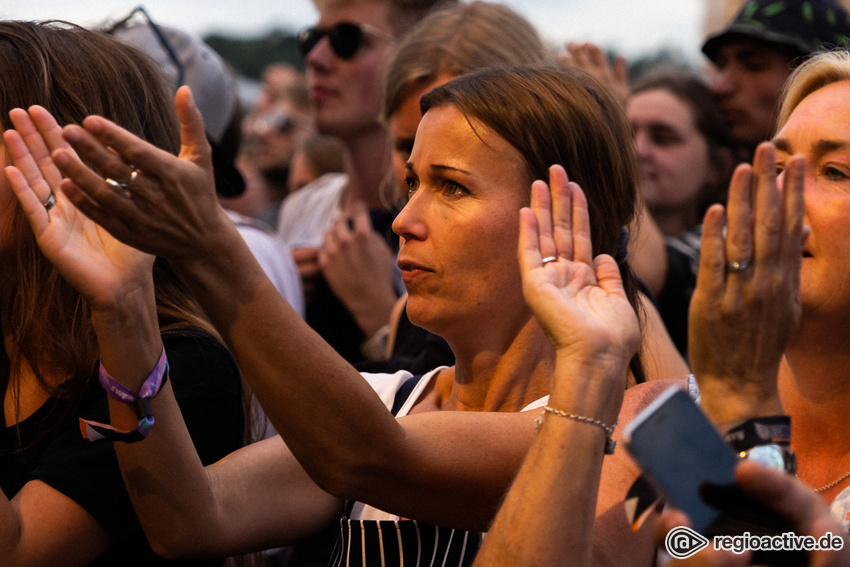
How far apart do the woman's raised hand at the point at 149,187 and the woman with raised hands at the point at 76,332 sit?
29 cm

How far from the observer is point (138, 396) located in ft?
6.07

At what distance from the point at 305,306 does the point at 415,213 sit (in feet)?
6.30

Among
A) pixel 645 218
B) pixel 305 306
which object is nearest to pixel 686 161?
pixel 645 218

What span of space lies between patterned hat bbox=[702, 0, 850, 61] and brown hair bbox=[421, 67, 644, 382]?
1.85 metres

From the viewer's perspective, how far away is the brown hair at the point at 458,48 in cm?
320

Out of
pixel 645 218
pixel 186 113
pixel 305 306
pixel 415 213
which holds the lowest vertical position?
pixel 305 306

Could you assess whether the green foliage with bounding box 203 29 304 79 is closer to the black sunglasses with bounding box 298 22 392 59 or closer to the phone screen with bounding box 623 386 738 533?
the black sunglasses with bounding box 298 22 392 59

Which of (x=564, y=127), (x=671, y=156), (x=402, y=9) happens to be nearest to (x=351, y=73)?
(x=402, y=9)

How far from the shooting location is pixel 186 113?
159 centimetres

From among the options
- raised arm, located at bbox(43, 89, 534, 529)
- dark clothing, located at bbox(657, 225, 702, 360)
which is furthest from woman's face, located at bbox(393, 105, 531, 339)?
dark clothing, located at bbox(657, 225, 702, 360)

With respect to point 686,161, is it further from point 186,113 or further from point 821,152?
point 186,113

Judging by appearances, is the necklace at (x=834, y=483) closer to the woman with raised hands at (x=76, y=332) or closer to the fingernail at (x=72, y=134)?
the woman with raised hands at (x=76, y=332)

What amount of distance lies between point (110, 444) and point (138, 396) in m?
0.27

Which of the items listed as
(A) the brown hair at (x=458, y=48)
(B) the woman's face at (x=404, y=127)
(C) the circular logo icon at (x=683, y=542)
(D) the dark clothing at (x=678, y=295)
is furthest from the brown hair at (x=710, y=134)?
(C) the circular logo icon at (x=683, y=542)
